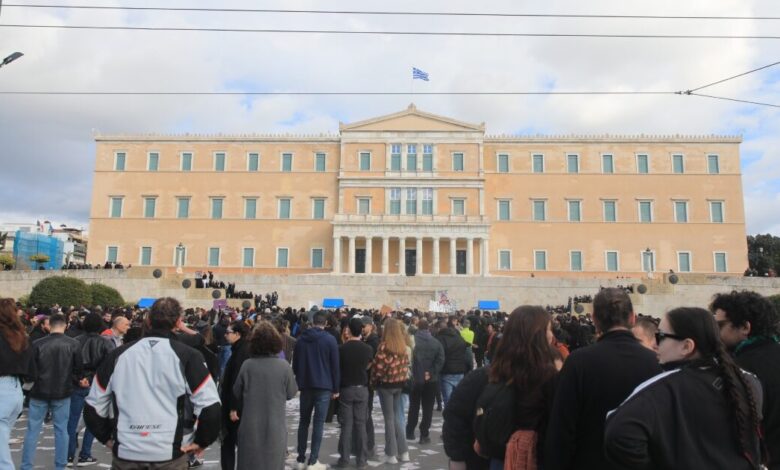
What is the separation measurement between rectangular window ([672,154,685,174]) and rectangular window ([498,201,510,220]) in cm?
1289

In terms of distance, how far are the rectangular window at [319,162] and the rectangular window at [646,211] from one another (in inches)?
965

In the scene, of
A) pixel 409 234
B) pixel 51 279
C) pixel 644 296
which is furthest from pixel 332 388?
pixel 409 234

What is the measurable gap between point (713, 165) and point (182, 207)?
134 ft

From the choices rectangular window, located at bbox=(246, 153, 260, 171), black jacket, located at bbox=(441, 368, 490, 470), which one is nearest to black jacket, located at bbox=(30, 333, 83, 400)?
black jacket, located at bbox=(441, 368, 490, 470)

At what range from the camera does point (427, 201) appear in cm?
4356

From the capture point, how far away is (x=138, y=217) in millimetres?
45031

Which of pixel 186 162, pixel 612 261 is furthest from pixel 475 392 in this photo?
pixel 186 162

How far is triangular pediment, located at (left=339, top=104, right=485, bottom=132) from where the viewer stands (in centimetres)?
4434

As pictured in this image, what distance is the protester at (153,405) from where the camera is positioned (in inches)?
134

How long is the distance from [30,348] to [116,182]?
44.8m

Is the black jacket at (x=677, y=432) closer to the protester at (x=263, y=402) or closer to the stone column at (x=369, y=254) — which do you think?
the protester at (x=263, y=402)

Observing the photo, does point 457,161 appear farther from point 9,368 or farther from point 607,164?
point 9,368

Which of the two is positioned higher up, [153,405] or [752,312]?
[752,312]

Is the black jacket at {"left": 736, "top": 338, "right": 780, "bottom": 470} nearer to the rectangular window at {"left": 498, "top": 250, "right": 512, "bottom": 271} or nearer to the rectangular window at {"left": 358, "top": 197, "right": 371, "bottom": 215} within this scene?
the rectangular window at {"left": 358, "top": 197, "right": 371, "bottom": 215}
